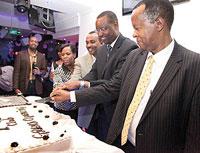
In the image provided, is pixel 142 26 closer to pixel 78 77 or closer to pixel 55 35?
pixel 78 77

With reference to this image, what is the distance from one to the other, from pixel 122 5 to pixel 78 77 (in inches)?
50.0

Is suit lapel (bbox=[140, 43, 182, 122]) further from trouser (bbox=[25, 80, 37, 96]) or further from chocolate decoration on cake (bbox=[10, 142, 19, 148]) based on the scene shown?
trouser (bbox=[25, 80, 37, 96])

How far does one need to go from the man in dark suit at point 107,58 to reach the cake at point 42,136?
657 millimetres

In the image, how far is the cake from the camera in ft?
3.28

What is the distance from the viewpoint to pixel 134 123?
154 cm

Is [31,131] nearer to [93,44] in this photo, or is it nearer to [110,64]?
[110,64]

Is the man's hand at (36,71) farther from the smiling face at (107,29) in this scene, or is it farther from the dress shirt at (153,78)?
the dress shirt at (153,78)

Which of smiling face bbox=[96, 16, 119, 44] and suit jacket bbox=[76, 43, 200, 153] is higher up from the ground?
smiling face bbox=[96, 16, 119, 44]

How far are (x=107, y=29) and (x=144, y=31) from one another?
32.0 inches

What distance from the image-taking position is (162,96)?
4.71 feet

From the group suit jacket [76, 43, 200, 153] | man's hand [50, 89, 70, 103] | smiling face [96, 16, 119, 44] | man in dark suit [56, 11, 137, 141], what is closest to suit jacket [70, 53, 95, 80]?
man in dark suit [56, 11, 137, 141]

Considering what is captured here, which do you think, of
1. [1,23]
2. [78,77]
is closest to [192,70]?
[78,77]

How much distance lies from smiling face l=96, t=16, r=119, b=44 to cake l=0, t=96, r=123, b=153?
982 mm

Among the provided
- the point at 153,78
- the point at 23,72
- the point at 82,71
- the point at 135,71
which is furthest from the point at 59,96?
the point at 23,72
